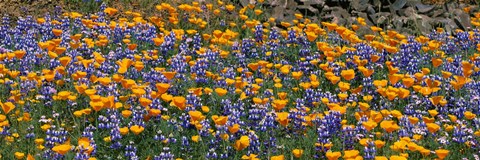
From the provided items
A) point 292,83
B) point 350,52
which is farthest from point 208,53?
point 350,52

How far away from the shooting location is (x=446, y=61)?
6.58 metres

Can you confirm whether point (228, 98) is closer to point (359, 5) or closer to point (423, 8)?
point (359, 5)

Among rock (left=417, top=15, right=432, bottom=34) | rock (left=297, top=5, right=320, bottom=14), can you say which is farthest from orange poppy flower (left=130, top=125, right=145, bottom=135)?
rock (left=417, top=15, right=432, bottom=34)

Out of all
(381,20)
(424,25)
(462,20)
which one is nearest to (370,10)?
(381,20)

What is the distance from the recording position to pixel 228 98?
5516 mm

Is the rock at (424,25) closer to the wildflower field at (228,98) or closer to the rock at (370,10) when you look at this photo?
the rock at (370,10)

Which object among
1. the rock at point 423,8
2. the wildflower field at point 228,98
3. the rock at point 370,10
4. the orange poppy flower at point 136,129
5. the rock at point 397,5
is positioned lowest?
the rock at point 423,8

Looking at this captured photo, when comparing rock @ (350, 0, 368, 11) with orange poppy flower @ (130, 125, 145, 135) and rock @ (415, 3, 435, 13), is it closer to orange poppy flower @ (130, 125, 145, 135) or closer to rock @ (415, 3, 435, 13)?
rock @ (415, 3, 435, 13)

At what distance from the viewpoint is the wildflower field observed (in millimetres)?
4684

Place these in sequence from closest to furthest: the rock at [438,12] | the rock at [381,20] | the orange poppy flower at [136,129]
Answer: the orange poppy flower at [136,129], the rock at [381,20], the rock at [438,12]

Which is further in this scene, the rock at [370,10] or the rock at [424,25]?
the rock at [370,10]

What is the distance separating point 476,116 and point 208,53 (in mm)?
2152

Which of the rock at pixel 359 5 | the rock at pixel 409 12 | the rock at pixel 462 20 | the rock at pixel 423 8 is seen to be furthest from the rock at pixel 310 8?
the rock at pixel 462 20

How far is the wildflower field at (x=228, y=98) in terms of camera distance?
4.68 m
